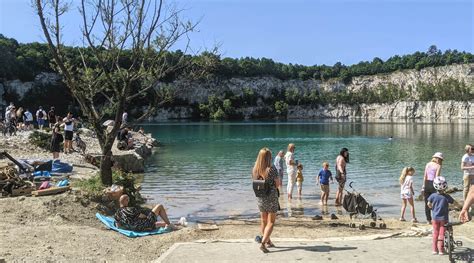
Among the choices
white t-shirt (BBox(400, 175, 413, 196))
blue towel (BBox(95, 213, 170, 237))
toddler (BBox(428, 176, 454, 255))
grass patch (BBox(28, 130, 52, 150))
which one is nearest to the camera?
toddler (BBox(428, 176, 454, 255))

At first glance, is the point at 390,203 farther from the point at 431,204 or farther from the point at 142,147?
the point at 142,147

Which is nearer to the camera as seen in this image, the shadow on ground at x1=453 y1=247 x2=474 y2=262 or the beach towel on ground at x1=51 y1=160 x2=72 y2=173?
the shadow on ground at x1=453 y1=247 x2=474 y2=262

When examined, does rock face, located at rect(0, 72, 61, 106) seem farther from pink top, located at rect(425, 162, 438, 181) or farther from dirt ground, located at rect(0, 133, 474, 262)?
pink top, located at rect(425, 162, 438, 181)

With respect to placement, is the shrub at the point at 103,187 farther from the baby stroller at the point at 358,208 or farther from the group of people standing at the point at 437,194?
the group of people standing at the point at 437,194

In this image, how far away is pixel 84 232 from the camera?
10.9 m

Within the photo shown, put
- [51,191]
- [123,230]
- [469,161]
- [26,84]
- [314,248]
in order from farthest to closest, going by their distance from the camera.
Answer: [26,84] → [469,161] → [51,191] → [123,230] → [314,248]

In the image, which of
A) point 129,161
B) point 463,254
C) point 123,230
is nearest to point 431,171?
point 463,254

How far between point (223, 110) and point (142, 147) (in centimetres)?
14225

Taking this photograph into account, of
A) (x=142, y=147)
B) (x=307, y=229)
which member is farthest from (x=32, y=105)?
(x=307, y=229)

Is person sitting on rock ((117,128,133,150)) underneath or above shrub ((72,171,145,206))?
above

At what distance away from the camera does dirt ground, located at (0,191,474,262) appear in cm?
936

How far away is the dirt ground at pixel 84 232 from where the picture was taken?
9.36 metres

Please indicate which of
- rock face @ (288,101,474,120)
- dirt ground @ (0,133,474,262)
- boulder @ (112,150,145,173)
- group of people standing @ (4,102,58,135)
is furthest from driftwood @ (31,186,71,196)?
rock face @ (288,101,474,120)

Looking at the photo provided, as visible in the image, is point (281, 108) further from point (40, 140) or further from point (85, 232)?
point (85, 232)
